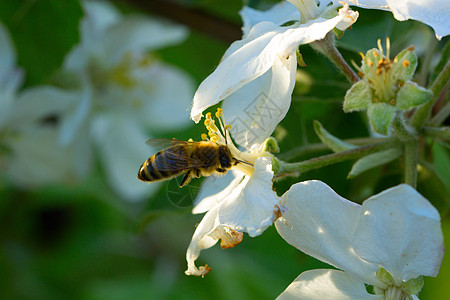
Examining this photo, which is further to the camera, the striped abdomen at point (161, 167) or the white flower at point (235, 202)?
the striped abdomen at point (161, 167)

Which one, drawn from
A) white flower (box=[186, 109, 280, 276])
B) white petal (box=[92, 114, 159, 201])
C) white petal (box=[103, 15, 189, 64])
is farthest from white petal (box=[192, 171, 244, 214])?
white petal (box=[92, 114, 159, 201])

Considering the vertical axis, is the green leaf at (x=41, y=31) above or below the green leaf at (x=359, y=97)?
below

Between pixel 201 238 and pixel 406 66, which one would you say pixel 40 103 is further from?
pixel 406 66

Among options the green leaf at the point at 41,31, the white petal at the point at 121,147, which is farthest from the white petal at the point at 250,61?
the white petal at the point at 121,147

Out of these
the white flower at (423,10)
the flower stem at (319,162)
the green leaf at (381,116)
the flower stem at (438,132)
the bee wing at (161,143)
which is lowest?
the bee wing at (161,143)

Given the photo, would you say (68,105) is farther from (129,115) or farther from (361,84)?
(361,84)

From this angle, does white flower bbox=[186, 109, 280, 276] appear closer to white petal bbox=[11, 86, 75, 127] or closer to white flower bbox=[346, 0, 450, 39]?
white flower bbox=[346, 0, 450, 39]

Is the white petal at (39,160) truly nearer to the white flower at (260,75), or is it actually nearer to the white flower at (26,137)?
the white flower at (26,137)
